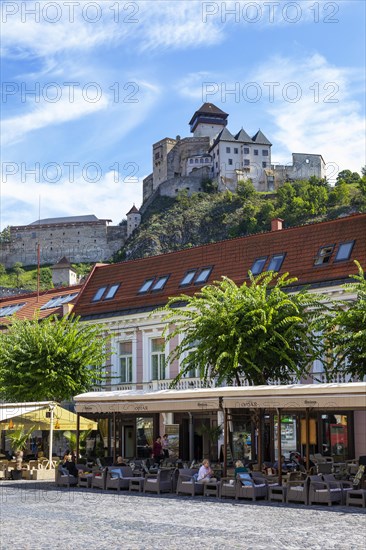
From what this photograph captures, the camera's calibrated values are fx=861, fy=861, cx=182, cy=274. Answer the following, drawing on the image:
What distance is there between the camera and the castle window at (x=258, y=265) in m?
33.9

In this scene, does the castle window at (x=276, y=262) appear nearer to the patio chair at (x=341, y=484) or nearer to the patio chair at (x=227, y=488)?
the patio chair at (x=227, y=488)

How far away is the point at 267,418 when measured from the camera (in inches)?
1182

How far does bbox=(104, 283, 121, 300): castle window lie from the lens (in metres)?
39.3

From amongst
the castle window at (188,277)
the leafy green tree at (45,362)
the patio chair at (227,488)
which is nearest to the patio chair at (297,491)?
the patio chair at (227,488)

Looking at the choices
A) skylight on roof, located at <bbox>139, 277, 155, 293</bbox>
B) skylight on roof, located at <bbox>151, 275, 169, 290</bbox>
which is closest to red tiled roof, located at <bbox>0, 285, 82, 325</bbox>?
skylight on roof, located at <bbox>139, 277, 155, 293</bbox>

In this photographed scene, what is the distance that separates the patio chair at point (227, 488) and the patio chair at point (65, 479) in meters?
5.05

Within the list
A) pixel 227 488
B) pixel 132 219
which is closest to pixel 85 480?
pixel 227 488

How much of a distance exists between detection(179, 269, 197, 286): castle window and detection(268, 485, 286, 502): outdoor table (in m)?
16.7

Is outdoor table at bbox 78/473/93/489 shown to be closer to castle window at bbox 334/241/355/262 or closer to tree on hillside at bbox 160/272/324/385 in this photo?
tree on hillside at bbox 160/272/324/385

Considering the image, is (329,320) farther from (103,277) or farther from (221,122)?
(221,122)

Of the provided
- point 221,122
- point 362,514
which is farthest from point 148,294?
point 221,122

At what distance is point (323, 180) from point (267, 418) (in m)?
115

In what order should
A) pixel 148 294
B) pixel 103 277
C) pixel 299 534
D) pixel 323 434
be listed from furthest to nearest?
pixel 103 277 < pixel 148 294 < pixel 323 434 < pixel 299 534

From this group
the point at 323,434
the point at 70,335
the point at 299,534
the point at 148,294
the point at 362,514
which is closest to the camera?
the point at 299,534
